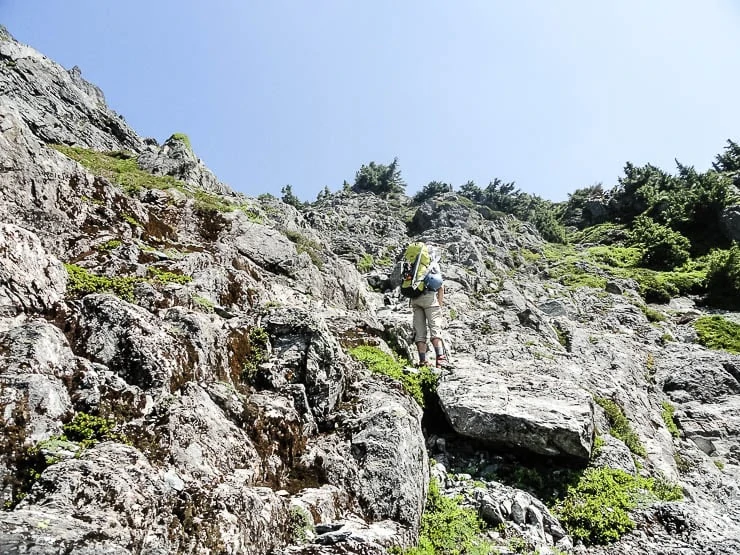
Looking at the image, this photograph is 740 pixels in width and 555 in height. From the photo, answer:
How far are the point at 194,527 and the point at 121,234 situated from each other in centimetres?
816

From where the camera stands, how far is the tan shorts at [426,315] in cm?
1211

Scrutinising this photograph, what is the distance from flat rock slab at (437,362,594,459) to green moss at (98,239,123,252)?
7841 mm

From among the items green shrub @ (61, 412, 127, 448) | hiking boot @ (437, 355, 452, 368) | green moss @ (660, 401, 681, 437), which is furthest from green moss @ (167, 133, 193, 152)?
green moss @ (660, 401, 681, 437)

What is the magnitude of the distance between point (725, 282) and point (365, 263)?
836 inches

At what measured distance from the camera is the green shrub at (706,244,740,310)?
25.9 m

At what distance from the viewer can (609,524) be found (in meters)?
8.22

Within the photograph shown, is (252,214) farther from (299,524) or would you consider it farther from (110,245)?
(299,524)

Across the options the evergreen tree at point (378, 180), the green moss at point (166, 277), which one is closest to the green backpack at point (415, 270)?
the green moss at point (166, 277)

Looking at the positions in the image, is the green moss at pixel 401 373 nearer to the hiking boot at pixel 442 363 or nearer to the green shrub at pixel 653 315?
the hiking boot at pixel 442 363

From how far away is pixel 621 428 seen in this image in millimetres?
11477

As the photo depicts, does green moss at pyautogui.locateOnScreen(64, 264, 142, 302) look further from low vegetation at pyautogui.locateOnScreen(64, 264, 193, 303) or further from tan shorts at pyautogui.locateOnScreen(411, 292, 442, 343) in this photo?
tan shorts at pyautogui.locateOnScreen(411, 292, 442, 343)

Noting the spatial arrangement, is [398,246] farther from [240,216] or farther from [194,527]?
[194,527]

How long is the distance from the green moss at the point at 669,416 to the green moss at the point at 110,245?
52.2ft

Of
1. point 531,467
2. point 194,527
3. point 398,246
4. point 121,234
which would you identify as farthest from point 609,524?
point 398,246
